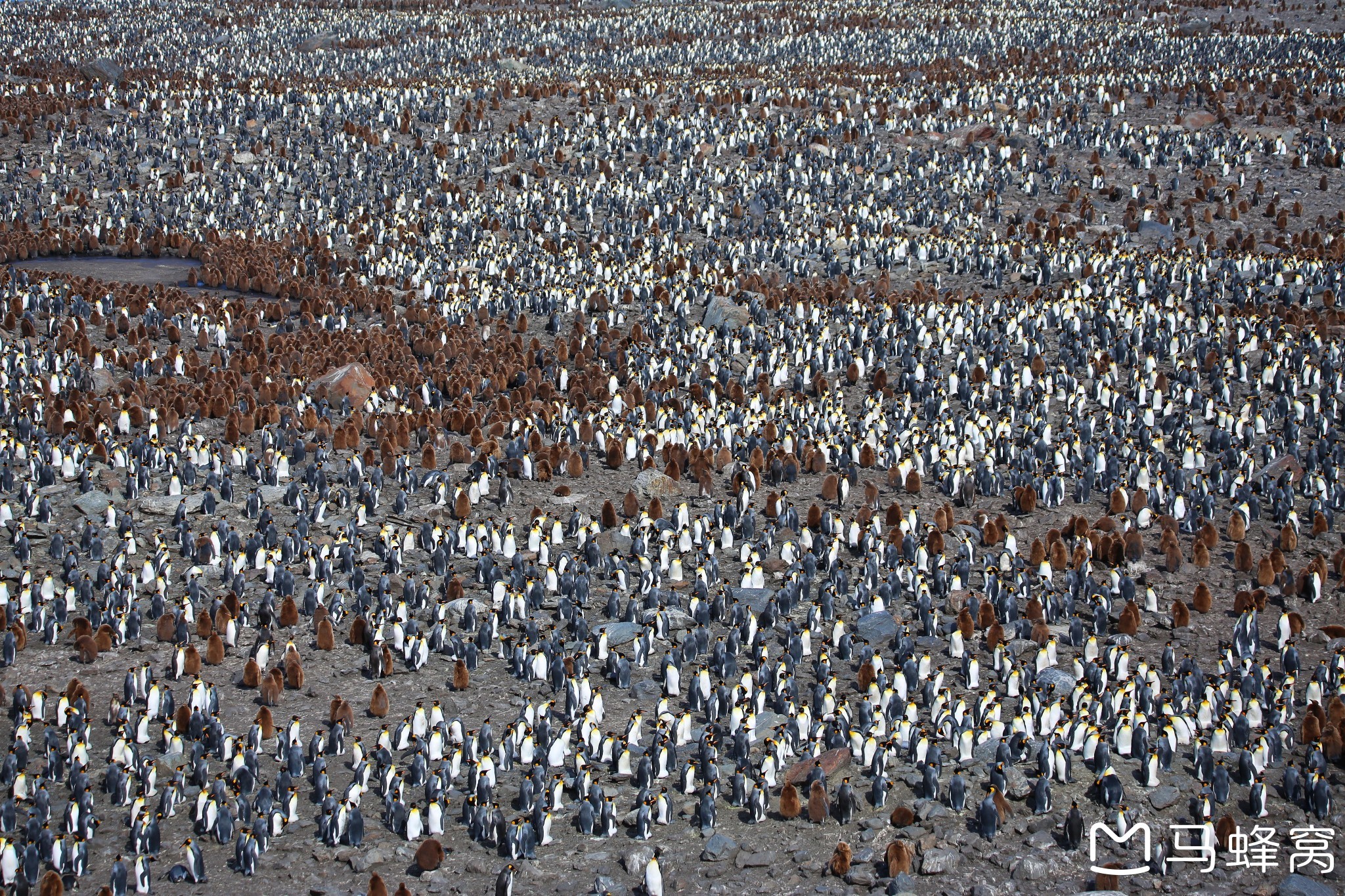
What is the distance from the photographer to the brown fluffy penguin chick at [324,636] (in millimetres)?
14664

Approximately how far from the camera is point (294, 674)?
1384 centimetres

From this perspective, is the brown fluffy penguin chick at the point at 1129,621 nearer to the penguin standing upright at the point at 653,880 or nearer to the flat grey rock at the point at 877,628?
the flat grey rock at the point at 877,628

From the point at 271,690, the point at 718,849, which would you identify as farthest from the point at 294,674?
the point at 718,849

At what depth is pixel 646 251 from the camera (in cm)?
3212

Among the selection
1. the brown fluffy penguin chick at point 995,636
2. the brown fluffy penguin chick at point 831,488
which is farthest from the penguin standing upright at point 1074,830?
the brown fluffy penguin chick at point 831,488

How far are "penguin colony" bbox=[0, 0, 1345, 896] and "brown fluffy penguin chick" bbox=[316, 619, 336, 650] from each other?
134mm

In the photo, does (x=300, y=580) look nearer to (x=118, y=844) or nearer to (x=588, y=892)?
(x=118, y=844)

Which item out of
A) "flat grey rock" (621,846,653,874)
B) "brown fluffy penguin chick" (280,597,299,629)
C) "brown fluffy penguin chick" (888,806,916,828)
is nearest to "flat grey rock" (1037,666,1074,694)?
"brown fluffy penguin chick" (888,806,916,828)

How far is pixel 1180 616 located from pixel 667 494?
750cm

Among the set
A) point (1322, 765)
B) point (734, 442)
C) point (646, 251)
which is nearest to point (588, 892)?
point (1322, 765)

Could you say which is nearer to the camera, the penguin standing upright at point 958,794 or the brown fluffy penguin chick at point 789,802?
the penguin standing upright at point 958,794

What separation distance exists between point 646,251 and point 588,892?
916 inches

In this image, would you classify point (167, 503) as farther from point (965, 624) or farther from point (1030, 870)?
point (1030, 870)

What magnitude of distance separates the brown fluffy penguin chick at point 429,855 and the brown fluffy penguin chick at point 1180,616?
9066 millimetres
